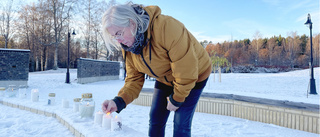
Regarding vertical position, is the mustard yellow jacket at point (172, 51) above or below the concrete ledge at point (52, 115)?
above

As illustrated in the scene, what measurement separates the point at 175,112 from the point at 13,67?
10953 mm

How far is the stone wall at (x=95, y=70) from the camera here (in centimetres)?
1285

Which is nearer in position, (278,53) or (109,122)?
(109,122)

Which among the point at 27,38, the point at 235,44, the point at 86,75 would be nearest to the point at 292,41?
the point at 235,44

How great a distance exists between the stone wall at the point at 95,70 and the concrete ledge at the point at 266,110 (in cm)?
1049

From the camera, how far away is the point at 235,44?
161 ft

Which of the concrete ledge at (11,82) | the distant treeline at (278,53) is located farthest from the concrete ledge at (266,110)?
the distant treeline at (278,53)

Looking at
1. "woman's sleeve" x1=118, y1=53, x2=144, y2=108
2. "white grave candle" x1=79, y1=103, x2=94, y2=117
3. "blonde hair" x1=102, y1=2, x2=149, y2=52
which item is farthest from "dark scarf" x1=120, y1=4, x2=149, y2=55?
"white grave candle" x1=79, y1=103, x2=94, y2=117

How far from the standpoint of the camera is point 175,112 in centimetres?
151

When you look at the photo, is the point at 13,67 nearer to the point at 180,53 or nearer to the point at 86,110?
the point at 86,110

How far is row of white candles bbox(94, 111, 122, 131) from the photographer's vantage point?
72.1 inches

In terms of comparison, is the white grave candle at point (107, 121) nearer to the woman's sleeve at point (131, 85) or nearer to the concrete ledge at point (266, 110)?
the woman's sleeve at point (131, 85)

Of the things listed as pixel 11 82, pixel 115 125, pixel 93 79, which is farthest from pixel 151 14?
pixel 93 79

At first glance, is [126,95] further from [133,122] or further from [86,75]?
[86,75]
